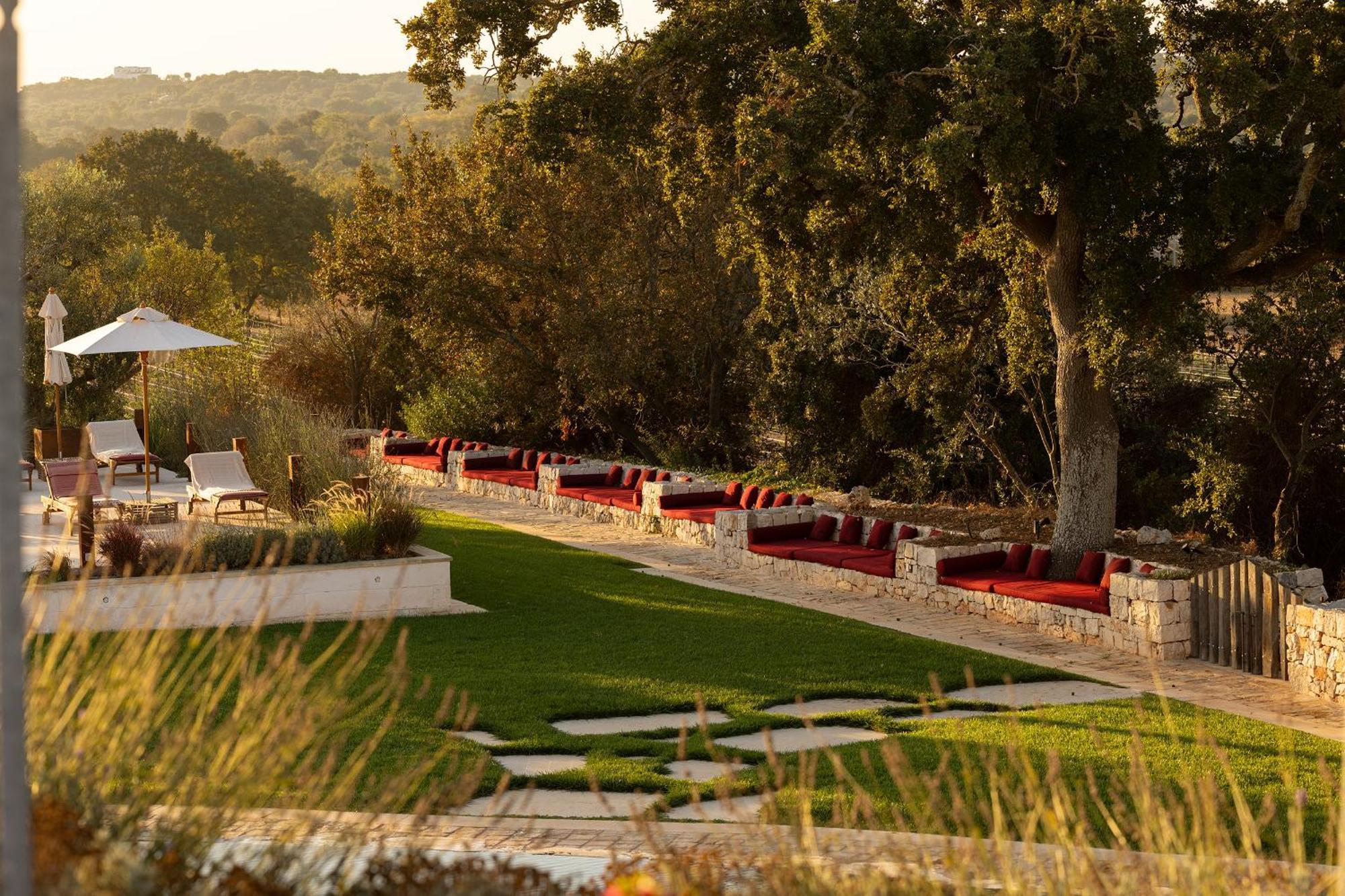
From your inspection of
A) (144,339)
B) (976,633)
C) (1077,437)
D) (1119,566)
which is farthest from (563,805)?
(144,339)

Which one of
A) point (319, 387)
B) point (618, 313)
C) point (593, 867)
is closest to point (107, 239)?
point (319, 387)

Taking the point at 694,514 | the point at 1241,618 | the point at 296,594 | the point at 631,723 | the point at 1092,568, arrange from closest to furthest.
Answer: the point at 631,723, the point at 1241,618, the point at 296,594, the point at 1092,568, the point at 694,514

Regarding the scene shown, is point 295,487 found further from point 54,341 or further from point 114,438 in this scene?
point 114,438

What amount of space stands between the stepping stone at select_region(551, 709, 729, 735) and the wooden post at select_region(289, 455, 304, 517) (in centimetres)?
605

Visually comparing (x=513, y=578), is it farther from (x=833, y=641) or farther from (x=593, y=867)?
(x=593, y=867)

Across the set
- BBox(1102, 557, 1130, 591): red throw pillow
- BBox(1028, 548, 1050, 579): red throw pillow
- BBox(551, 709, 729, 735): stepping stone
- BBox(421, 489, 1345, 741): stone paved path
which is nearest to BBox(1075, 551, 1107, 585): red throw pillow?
BBox(1102, 557, 1130, 591): red throw pillow

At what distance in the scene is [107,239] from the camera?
108ft

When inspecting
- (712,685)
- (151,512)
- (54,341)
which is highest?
(54,341)

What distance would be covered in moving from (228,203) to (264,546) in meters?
43.6

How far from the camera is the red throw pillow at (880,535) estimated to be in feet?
47.6

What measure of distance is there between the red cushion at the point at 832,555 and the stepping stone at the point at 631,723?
499 cm

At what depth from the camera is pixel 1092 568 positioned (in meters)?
12.6

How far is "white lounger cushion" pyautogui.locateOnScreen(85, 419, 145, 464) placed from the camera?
19.6 m

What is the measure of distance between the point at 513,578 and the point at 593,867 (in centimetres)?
832
